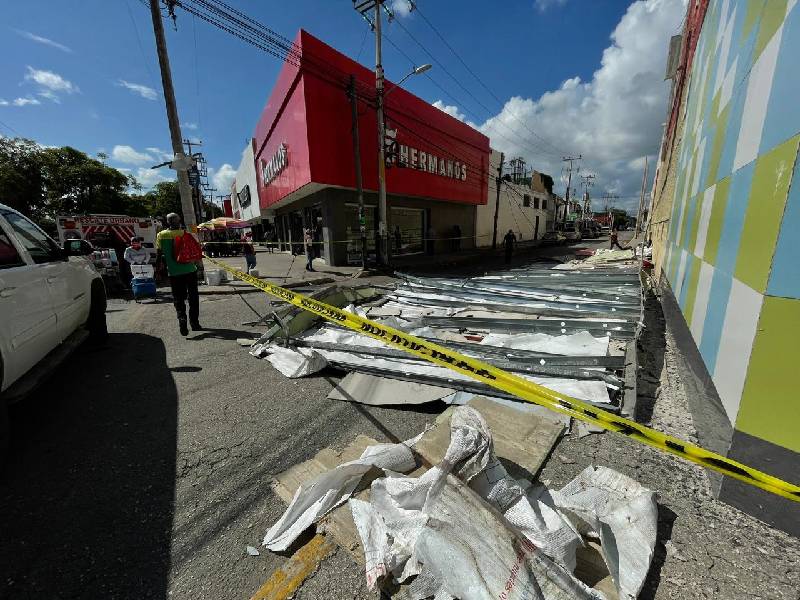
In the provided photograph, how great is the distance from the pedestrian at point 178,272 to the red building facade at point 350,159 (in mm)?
8162

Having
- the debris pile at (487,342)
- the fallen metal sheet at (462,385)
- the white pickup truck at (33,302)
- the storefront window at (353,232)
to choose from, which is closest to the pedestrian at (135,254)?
the white pickup truck at (33,302)

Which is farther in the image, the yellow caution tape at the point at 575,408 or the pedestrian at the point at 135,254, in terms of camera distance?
the pedestrian at the point at 135,254

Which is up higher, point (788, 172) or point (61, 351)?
point (788, 172)

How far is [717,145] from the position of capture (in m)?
3.73

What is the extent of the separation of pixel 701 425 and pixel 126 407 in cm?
510

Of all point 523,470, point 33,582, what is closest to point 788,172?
point 523,470

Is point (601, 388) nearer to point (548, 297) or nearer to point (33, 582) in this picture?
point (548, 297)

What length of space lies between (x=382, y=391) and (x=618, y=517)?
216cm

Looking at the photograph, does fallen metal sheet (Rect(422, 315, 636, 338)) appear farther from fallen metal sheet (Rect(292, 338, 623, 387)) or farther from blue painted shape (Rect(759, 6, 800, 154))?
blue painted shape (Rect(759, 6, 800, 154))

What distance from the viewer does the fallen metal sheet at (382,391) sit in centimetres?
323

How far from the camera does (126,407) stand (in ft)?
10.7

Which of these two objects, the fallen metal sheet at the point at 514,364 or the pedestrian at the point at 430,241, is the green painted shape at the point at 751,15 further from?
the pedestrian at the point at 430,241

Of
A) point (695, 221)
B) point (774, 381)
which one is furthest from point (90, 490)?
point (695, 221)

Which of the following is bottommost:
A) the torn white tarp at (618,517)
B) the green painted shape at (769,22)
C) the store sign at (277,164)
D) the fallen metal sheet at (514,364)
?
the torn white tarp at (618,517)
